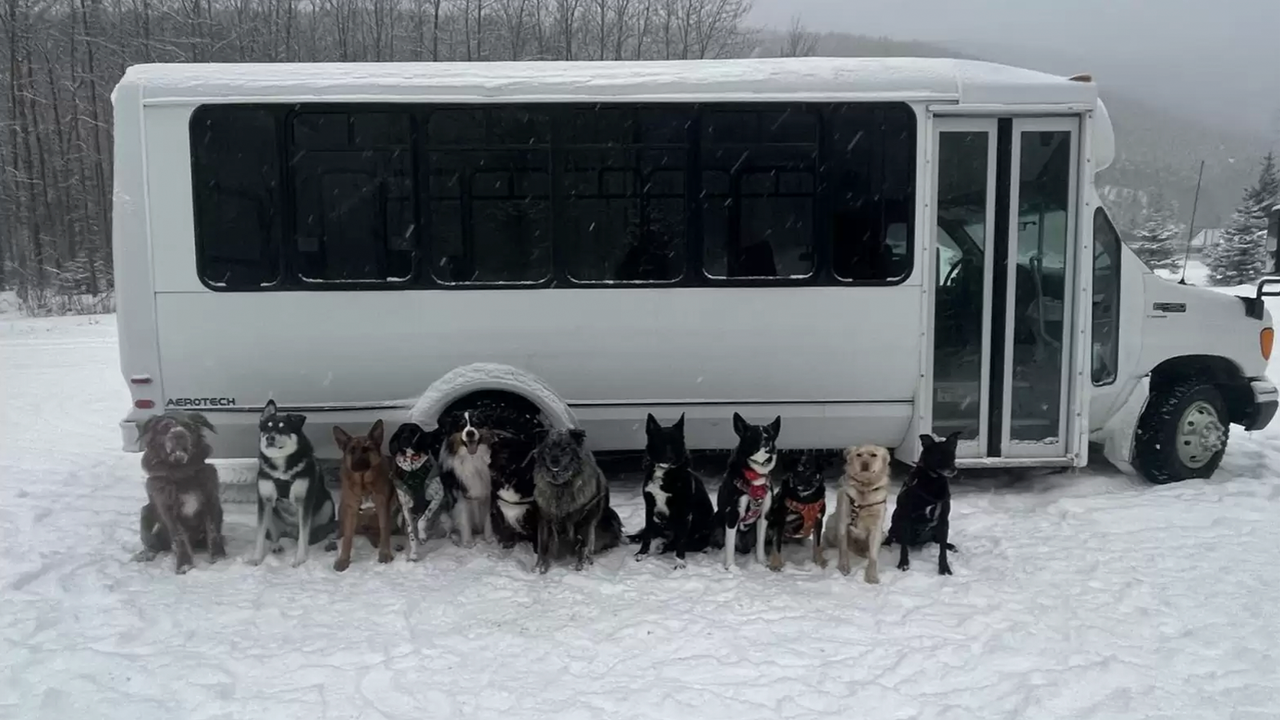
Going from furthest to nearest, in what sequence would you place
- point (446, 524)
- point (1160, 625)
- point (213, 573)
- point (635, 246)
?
point (635, 246)
point (446, 524)
point (213, 573)
point (1160, 625)

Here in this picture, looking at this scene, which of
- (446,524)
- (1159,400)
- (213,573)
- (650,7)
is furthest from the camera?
(650,7)

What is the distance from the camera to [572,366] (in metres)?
6.13

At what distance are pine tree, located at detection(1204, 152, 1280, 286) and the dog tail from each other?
31.6 metres

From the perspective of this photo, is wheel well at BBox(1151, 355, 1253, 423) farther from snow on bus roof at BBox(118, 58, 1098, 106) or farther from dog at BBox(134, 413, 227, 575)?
dog at BBox(134, 413, 227, 575)

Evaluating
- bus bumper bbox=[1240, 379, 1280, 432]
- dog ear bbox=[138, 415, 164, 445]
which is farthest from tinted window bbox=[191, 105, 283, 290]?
bus bumper bbox=[1240, 379, 1280, 432]

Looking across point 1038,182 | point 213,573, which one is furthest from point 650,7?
point 213,573

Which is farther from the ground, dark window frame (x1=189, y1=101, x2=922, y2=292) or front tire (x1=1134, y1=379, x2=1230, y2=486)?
dark window frame (x1=189, y1=101, x2=922, y2=292)

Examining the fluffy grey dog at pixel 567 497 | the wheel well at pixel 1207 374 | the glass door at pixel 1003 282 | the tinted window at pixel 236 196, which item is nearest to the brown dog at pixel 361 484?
the fluffy grey dog at pixel 567 497

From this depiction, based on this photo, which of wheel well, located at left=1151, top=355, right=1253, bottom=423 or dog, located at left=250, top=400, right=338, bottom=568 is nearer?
dog, located at left=250, top=400, right=338, bottom=568

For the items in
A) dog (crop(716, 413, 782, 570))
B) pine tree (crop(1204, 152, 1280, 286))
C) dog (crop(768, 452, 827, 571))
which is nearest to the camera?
dog (crop(716, 413, 782, 570))

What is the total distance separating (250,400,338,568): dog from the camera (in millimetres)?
5121

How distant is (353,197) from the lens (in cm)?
602

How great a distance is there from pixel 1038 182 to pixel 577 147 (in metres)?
3.44

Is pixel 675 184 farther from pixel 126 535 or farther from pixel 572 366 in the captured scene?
pixel 126 535
